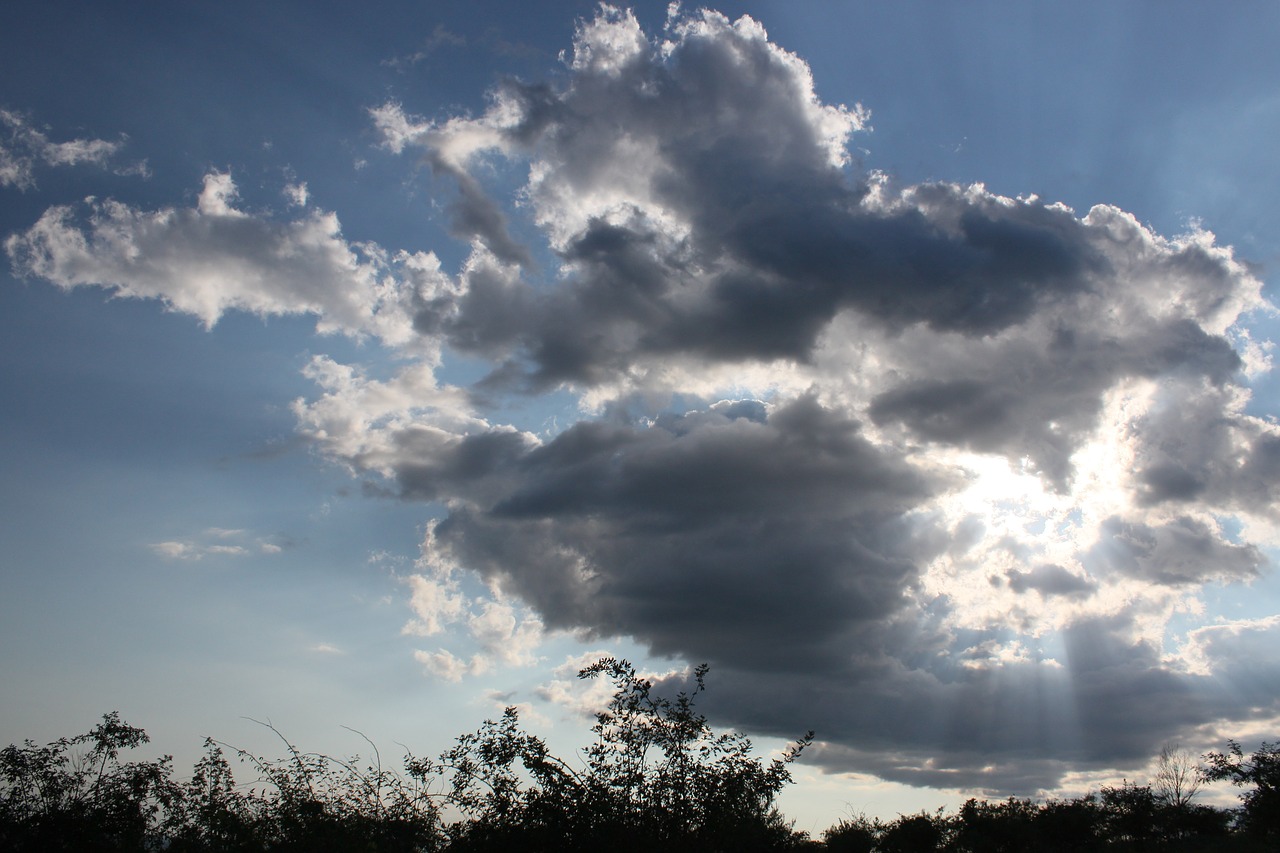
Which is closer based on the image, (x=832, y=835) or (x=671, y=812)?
(x=671, y=812)

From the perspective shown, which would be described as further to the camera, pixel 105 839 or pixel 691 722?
pixel 105 839

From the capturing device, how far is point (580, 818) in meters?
24.2

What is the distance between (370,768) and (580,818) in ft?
29.4

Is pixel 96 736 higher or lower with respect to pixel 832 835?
higher

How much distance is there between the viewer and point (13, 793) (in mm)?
39031

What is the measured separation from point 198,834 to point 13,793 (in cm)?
1043

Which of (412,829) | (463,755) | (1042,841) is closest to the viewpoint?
(463,755)

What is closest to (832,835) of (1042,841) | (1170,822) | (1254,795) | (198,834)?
(1042,841)

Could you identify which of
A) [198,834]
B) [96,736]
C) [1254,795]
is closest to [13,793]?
[96,736]

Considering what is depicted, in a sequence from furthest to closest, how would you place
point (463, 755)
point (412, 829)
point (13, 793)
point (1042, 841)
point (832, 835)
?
point (832, 835) < point (1042, 841) < point (13, 793) < point (412, 829) < point (463, 755)

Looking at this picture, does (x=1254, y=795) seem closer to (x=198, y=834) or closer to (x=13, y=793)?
(x=198, y=834)

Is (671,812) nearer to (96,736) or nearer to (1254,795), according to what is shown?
(96,736)

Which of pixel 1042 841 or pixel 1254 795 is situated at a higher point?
pixel 1254 795

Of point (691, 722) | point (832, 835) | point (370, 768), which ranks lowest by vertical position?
point (832, 835)
